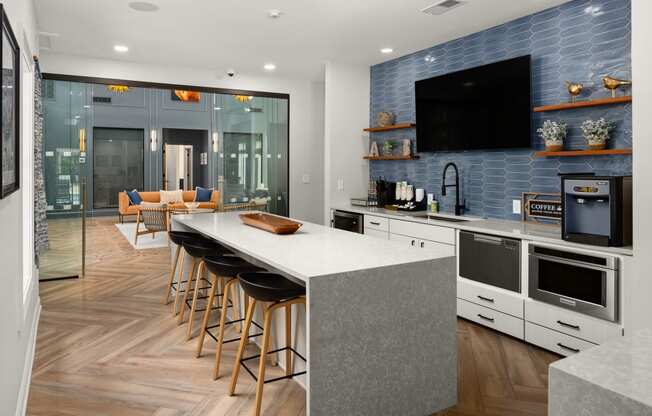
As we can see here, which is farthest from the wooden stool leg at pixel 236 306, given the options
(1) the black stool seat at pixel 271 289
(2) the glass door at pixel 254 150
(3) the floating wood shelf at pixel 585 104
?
(2) the glass door at pixel 254 150

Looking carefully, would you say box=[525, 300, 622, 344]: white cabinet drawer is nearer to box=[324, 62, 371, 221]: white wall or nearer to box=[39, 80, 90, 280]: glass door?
box=[324, 62, 371, 221]: white wall

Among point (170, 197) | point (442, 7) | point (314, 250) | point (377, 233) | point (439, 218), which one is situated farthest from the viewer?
point (170, 197)

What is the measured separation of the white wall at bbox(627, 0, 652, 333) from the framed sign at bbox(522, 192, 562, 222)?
1134mm

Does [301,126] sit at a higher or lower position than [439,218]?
higher

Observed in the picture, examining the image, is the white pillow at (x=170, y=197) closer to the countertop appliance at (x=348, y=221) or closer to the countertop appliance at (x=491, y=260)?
the countertop appliance at (x=348, y=221)

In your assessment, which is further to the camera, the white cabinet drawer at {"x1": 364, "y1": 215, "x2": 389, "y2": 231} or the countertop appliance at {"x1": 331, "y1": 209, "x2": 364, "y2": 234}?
the countertop appliance at {"x1": 331, "y1": 209, "x2": 364, "y2": 234}

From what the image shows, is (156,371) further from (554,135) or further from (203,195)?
(203,195)

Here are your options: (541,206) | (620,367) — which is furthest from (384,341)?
(541,206)

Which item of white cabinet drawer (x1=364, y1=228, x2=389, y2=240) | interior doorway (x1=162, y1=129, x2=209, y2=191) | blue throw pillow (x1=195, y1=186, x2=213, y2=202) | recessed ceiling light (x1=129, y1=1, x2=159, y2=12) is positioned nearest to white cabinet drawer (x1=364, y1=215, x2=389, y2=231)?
white cabinet drawer (x1=364, y1=228, x2=389, y2=240)

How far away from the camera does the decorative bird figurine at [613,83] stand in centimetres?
337

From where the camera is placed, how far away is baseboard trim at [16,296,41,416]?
239 cm

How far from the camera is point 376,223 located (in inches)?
199

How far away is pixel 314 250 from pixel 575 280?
178 cm

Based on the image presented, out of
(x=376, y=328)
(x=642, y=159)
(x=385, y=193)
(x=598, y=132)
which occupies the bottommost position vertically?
(x=376, y=328)
